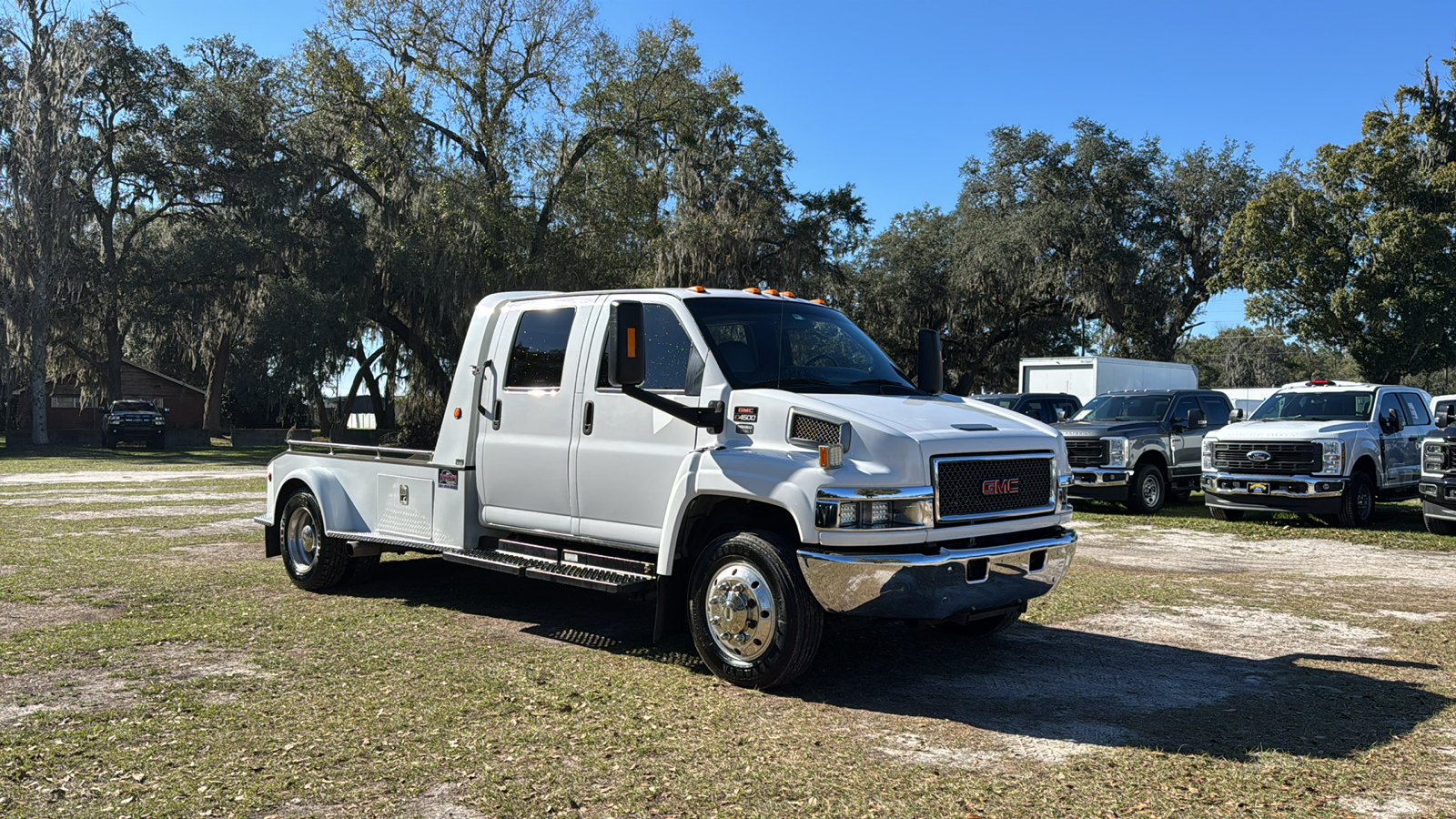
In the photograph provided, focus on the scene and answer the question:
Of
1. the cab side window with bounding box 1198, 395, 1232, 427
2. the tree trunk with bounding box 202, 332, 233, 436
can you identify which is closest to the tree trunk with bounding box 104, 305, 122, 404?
the tree trunk with bounding box 202, 332, 233, 436

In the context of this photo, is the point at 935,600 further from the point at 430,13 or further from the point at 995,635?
the point at 430,13

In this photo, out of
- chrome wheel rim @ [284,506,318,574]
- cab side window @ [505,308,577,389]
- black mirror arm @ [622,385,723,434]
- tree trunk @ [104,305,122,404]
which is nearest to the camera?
black mirror arm @ [622,385,723,434]

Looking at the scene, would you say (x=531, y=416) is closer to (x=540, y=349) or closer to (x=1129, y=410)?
(x=540, y=349)

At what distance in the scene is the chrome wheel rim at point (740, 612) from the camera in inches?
231

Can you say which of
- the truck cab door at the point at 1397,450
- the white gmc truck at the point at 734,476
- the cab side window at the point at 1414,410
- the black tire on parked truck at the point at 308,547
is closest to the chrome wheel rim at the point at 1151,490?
the truck cab door at the point at 1397,450

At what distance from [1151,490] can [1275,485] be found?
2.81m

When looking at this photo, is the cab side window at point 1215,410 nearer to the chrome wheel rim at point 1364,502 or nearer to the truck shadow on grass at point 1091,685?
the chrome wheel rim at point 1364,502

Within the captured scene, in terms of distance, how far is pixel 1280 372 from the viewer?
269 feet

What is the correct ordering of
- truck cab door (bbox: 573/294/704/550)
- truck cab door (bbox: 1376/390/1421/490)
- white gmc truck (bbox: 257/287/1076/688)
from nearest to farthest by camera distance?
white gmc truck (bbox: 257/287/1076/688)
truck cab door (bbox: 573/294/704/550)
truck cab door (bbox: 1376/390/1421/490)

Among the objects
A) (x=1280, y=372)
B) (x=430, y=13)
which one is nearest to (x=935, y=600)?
(x=430, y=13)

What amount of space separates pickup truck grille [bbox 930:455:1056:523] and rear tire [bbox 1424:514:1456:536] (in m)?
10.3

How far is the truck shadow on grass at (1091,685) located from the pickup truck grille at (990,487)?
1.01m

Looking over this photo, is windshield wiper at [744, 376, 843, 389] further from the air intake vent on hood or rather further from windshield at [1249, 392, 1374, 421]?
windshield at [1249, 392, 1374, 421]

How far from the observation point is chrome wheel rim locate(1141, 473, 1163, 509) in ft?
56.7
